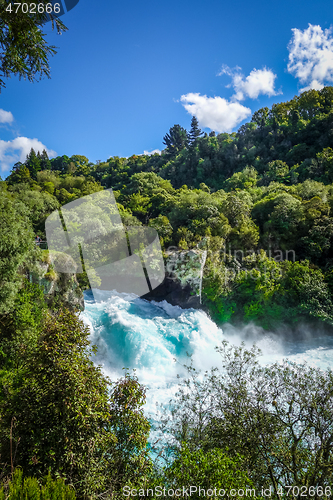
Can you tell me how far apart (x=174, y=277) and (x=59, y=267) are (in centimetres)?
782

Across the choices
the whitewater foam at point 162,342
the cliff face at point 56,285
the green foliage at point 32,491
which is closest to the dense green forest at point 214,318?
the green foliage at point 32,491

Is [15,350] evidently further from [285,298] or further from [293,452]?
[285,298]

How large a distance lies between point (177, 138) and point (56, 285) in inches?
1660

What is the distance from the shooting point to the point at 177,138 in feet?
153

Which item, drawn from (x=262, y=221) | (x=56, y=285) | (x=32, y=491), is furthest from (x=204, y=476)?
(x=262, y=221)

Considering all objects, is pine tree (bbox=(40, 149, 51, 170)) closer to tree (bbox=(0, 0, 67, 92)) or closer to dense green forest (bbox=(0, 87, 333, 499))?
dense green forest (bbox=(0, 87, 333, 499))

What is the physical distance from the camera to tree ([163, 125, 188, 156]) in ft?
152

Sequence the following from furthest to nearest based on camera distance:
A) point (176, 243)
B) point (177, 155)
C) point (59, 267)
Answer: point (177, 155) → point (176, 243) → point (59, 267)

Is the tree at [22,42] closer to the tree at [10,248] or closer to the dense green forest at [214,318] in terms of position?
the dense green forest at [214,318]

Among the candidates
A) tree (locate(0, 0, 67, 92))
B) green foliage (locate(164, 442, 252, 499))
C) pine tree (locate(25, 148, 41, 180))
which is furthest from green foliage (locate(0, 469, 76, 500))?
pine tree (locate(25, 148, 41, 180))

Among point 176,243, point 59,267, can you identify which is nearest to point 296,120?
point 176,243

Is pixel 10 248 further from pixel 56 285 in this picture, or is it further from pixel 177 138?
pixel 177 138

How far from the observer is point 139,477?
139 inches

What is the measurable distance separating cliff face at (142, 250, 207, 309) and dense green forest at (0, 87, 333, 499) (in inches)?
28.4
